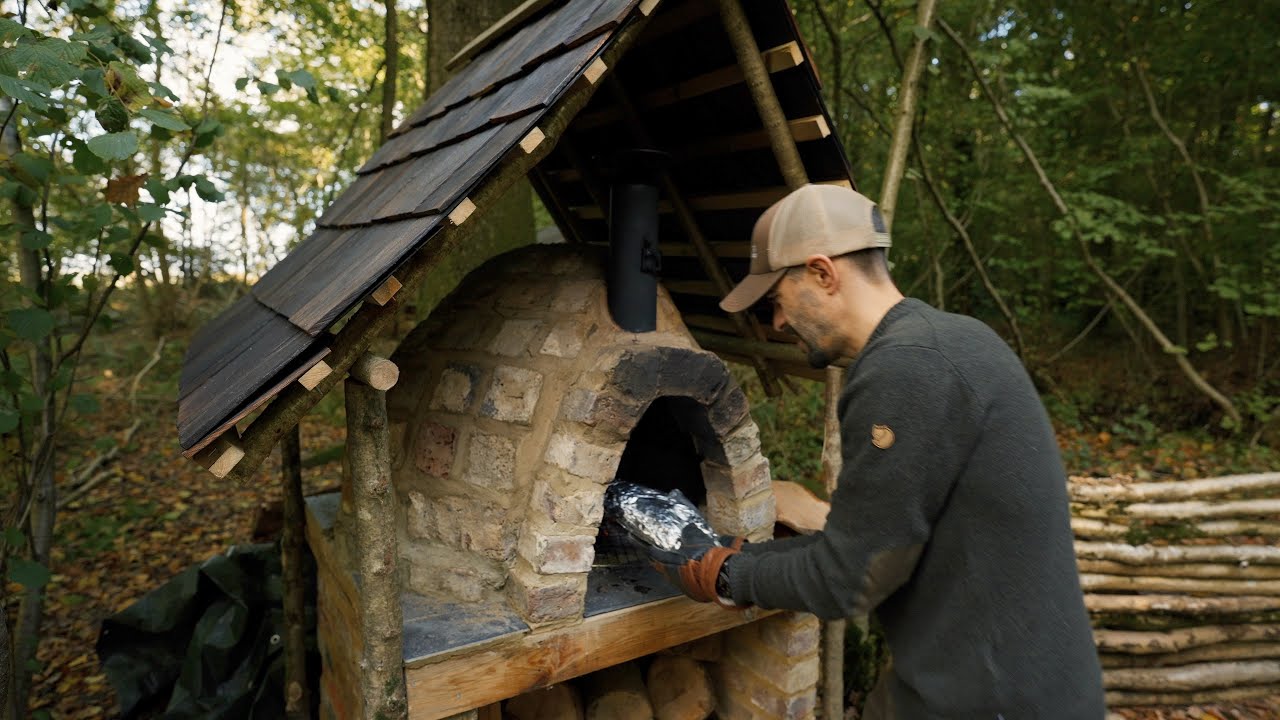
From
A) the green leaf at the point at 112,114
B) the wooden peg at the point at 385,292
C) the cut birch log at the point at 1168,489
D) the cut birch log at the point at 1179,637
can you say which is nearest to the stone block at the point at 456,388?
the wooden peg at the point at 385,292

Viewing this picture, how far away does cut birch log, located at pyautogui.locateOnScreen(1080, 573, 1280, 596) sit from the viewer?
3.72 m

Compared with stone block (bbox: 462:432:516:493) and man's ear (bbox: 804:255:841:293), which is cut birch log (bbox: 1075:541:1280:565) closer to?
man's ear (bbox: 804:255:841:293)

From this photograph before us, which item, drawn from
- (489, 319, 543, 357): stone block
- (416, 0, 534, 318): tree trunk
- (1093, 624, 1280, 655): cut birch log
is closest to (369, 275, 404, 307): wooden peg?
(489, 319, 543, 357): stone block

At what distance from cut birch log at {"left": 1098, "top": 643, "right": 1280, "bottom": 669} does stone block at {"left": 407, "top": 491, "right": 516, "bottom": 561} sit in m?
3.52

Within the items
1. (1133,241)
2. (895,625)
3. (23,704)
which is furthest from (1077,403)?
(23,704)

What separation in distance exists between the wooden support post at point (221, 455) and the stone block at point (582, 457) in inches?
36.0

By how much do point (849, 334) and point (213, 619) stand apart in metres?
3.44

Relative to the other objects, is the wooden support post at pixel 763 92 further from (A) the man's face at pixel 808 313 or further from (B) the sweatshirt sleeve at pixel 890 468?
(B) the sweatshirt sleeve at pixel 890 468

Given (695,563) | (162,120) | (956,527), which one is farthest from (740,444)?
(162,120)

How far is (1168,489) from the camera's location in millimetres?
3785

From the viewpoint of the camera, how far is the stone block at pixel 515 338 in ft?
8.00

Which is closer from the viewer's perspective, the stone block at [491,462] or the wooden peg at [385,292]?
the wooden peg at [385,292]

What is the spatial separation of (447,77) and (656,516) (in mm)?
3579

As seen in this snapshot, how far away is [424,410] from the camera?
2600 mm
